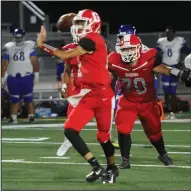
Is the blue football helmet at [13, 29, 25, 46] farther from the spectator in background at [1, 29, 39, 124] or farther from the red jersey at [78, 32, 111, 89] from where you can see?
the red jersey at [78, 32, 111, 89]

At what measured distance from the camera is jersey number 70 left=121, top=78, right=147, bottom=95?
27.0ft

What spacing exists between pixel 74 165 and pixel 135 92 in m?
1.03

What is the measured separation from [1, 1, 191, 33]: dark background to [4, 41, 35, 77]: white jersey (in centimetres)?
916

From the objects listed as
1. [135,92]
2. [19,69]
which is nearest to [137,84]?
[135,92]

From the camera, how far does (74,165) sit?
8.45 m

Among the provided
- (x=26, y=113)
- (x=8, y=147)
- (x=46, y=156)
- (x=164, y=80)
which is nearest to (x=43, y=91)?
(x=26, y=113)

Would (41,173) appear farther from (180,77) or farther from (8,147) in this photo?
(8,147)

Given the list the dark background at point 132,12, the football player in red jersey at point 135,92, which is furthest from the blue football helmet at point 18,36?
the dark background at point 132,12

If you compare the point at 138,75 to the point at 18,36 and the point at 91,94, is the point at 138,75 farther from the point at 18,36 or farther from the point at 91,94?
the point at 18,36

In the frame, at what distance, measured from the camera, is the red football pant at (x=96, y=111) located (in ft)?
23.6

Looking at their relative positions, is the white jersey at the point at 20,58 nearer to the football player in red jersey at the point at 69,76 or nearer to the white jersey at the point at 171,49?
the white jersey at the point at 171,49

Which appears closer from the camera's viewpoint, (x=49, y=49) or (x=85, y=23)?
(x=49, y=49)

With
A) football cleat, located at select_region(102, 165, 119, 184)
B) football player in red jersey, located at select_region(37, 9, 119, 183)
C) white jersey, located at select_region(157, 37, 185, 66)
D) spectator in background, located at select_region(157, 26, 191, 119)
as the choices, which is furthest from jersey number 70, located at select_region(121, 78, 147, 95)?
white jersey, located at select_region(157, 37, 185, 66)

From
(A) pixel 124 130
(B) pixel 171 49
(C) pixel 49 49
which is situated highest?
(C) pixel 49 49
